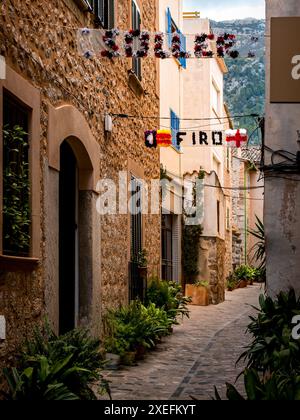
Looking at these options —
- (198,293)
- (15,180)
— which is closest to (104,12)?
(15,180)

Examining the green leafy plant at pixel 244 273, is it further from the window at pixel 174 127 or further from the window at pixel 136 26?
the window at pixel 136 26

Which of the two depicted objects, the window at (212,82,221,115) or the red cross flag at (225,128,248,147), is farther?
the window at (212,82,221,115)

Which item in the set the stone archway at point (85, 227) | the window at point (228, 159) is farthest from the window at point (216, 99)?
the stone archway at point (85, 227)

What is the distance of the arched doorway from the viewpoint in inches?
391

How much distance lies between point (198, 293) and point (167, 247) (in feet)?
6.24

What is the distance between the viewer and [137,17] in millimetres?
13680

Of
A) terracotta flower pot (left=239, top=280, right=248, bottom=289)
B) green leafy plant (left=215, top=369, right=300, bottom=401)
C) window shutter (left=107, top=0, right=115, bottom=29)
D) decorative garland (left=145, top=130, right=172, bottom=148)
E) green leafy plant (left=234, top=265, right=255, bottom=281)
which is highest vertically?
window shutter (left=107, top=0, right=115, bottom=29)

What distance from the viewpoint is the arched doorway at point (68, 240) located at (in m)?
9.92

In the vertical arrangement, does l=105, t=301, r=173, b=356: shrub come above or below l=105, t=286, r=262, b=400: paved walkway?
above

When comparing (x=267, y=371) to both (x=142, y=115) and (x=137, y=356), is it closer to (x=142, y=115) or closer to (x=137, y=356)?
(x=137, y=356)

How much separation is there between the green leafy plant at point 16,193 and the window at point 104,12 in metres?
3.44

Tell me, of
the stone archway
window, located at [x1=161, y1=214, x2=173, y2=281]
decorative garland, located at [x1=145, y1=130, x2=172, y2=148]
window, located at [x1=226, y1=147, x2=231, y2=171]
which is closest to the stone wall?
window, located at [x1=161, y1=214, x2=173, y2=281]

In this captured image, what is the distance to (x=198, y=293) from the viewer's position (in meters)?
22.1

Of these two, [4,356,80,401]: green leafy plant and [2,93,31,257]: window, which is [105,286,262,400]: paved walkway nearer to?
[4,356,80,401]: green leafy plant
